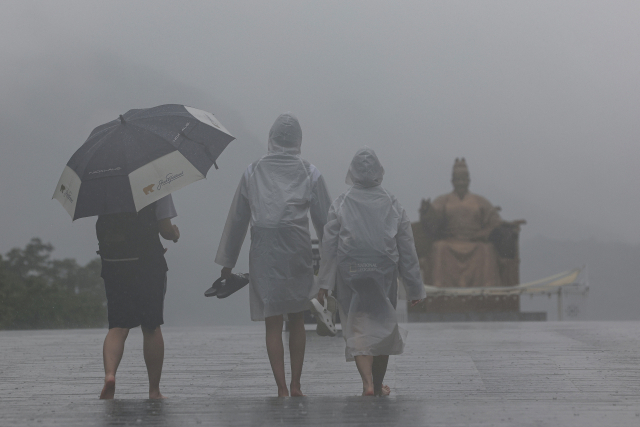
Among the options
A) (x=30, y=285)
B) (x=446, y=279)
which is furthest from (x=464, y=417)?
(x=446, y=279)

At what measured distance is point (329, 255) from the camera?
15.5 feet

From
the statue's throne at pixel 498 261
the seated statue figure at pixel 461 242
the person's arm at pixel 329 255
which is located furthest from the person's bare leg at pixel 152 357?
the seated statue figure at pixel 461 242

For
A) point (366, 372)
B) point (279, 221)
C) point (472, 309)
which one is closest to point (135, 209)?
point (279, 221)

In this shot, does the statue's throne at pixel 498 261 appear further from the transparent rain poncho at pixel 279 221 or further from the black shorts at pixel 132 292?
the black shorts at pixel 132 292

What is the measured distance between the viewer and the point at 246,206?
4.86 m

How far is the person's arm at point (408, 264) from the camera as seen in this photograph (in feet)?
15.7

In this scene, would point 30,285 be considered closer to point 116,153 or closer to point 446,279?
point 446,279

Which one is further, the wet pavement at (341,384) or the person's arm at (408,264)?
the person's arm at (408,264)

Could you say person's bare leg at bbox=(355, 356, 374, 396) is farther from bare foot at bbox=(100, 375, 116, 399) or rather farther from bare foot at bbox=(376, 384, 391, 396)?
bare foot at bbox=(100, 375, 116, 399)

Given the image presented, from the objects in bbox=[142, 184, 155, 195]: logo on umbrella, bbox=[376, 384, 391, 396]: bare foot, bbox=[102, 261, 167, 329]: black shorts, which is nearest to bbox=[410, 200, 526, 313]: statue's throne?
bbox=[376, 384, 391, 396]: bare foot

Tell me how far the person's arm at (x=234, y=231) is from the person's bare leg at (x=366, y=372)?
2.95ft

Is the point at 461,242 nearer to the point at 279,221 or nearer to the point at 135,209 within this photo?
the point at 279,221

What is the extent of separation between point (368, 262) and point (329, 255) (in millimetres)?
226

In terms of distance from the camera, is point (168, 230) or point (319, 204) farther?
point (319, 204)
